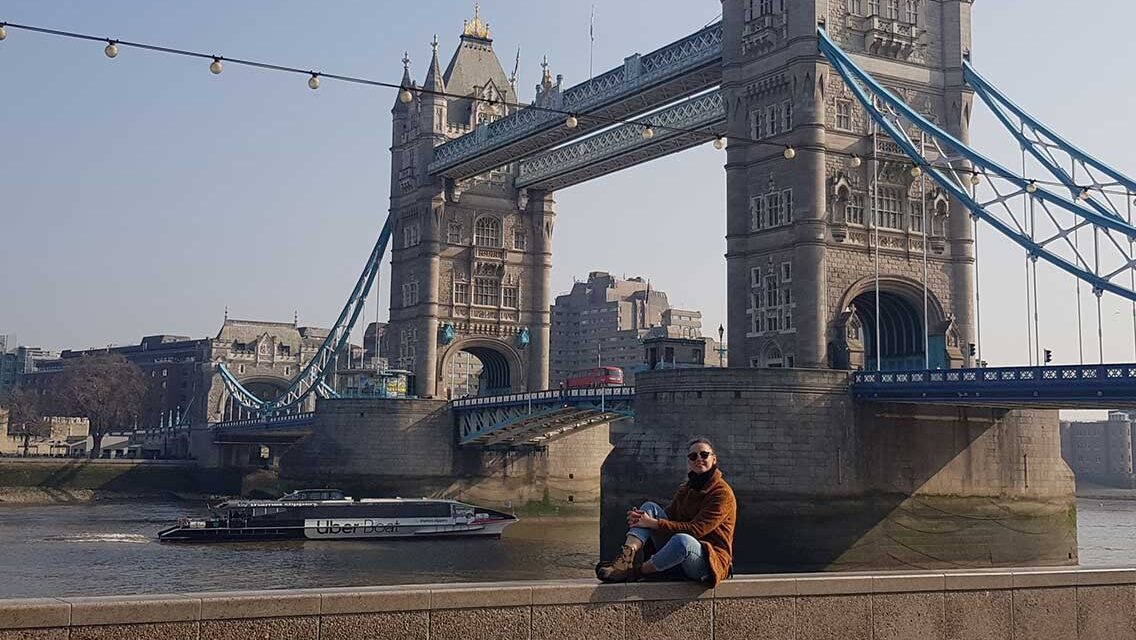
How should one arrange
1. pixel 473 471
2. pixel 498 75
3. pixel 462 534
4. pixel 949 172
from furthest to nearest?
pixel 498 75 → pixel 473 471 → pixel 462 534 → pixel 949 172

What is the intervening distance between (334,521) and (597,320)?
132 metres

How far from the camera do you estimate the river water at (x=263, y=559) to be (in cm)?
4231

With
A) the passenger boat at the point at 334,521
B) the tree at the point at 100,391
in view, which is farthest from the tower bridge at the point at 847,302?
the tree at the point at 100,391

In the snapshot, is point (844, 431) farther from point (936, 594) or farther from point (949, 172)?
point (936, 594)

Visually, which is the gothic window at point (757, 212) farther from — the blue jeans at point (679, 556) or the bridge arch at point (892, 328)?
the blue jeans at point (679, 556)

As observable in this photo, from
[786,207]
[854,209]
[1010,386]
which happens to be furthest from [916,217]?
[1010,386]

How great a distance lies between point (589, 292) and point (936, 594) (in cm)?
18444

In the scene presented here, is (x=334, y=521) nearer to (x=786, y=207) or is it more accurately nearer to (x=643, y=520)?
(x=786, y=207)

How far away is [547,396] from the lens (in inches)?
2542

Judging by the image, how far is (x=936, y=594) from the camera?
1130cm

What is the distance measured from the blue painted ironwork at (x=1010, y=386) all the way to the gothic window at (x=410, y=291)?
38313 millimetres

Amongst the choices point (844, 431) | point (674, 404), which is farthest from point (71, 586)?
point (844, 431)

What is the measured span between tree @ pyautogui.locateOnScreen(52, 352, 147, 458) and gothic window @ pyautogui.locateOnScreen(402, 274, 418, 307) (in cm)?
4528

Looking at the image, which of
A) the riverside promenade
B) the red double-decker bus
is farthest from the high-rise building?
the riverside promenade
